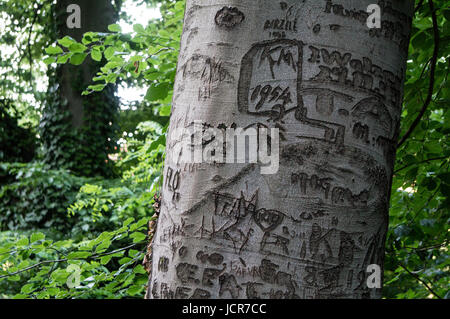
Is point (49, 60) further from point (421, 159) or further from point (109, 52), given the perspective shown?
point (421, 159)

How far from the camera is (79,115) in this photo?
892 cm

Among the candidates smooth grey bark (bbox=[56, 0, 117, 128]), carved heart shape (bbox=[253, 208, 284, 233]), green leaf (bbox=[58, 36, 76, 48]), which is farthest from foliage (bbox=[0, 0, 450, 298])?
smooth grey bark (bbox=[56, 0, 117, 128])

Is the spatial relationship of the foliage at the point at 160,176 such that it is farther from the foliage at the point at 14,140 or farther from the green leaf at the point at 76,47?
the foliage at the point at 14,140

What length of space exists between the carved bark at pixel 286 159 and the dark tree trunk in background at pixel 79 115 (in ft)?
26.3

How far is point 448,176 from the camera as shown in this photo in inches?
81.0

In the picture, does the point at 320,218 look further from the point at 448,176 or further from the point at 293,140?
the point at 448,176

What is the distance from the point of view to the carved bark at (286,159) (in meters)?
0.89

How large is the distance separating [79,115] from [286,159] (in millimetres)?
8554

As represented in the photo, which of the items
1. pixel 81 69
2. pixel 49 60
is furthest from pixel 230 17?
pixel 81 69

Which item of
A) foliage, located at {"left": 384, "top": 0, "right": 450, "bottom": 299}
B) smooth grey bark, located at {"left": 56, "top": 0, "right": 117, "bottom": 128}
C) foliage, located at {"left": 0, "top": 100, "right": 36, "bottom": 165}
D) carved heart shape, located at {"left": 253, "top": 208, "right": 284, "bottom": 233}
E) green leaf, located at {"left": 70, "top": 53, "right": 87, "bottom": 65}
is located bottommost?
carved heart shape, located at {"left": 253, "top": 208, "right": 284, "bottom": 233}

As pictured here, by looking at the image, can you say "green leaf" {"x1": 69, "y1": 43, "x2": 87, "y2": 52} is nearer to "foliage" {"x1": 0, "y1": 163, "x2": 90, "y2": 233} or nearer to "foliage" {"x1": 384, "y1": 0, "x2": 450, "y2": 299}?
"foliage" {"x1": 384, "y1": 0, "x2": 450, "y2": 299}

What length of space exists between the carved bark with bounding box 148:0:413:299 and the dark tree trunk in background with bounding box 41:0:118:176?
26.3 feet

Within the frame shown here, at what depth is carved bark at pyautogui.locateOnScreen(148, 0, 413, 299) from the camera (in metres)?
0.89
